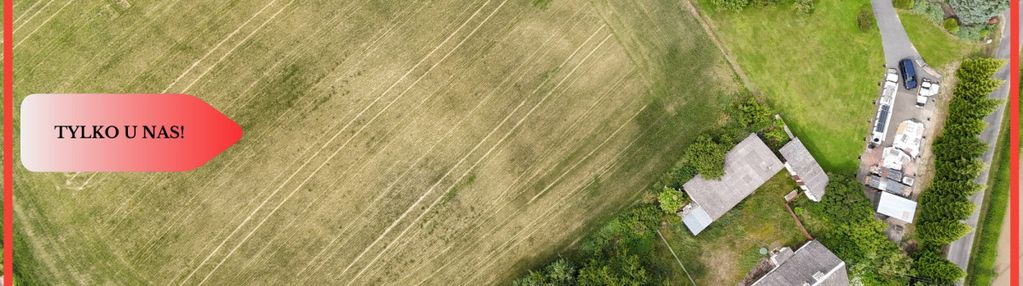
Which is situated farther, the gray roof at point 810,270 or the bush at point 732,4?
the bush at point 732,4

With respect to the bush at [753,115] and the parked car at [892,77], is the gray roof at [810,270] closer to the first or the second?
the bush at [753,115]

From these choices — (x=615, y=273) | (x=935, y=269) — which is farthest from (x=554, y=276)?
(x=935, y=269)

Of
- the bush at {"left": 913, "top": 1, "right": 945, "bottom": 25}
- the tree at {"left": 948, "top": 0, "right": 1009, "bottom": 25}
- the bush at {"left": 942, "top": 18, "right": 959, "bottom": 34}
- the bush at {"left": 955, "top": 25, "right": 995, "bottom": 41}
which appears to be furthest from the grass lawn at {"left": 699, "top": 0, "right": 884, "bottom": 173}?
the bush at {"left": 955, "top": 25, "right": 995, "bottom": 41}

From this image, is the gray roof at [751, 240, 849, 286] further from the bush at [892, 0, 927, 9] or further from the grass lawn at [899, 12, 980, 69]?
the bush at [892, 0, 927, 9]

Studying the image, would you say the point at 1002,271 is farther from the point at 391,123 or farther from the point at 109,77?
the point at 109,77

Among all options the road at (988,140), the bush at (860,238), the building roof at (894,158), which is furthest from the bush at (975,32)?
the bush at (860,238)

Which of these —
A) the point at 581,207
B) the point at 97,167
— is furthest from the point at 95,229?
the point at 581,207
